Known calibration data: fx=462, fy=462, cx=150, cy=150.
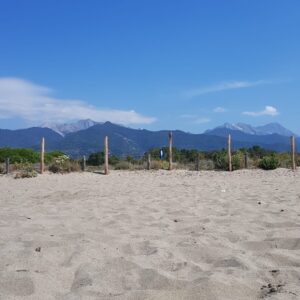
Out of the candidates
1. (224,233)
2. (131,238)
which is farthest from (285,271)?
(131,238)

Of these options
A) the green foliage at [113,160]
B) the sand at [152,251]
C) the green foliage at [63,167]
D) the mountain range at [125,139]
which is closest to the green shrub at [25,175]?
the green foliage at [63,167]

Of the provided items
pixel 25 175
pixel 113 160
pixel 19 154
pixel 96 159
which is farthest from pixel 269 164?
pixel 19 154

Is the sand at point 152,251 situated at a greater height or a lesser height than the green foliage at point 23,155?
lesser

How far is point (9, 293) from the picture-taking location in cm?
310

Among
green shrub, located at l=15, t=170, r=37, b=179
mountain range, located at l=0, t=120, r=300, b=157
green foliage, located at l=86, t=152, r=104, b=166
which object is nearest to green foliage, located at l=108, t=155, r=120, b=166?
green foliage, located at l=86, t=152, r=104, b=166

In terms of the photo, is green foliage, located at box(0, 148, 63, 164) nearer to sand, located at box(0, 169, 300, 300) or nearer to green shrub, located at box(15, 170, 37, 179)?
green shrub, located at box(15, 170, 37, 179)

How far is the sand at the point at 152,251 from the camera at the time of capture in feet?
10.4

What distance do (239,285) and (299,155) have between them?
2011 centimetres

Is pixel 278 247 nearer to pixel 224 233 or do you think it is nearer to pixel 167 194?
pixel 224 233

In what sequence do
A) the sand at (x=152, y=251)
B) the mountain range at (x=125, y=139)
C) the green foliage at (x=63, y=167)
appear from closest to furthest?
the sand at (x=152, y=251) < the green foliage at (x=63, y=167) < the mountain range at (x=125, y=139)

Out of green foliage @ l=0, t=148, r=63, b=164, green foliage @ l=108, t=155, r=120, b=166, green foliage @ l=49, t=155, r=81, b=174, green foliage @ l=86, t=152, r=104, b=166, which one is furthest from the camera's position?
green foliage @ l=86, t=152, r=104, b=166

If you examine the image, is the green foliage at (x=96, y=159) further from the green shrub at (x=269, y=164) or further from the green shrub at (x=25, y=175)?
the green shrub at (x=269, y=164)

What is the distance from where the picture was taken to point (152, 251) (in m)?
4.19

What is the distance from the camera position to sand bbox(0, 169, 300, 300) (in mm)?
3162
